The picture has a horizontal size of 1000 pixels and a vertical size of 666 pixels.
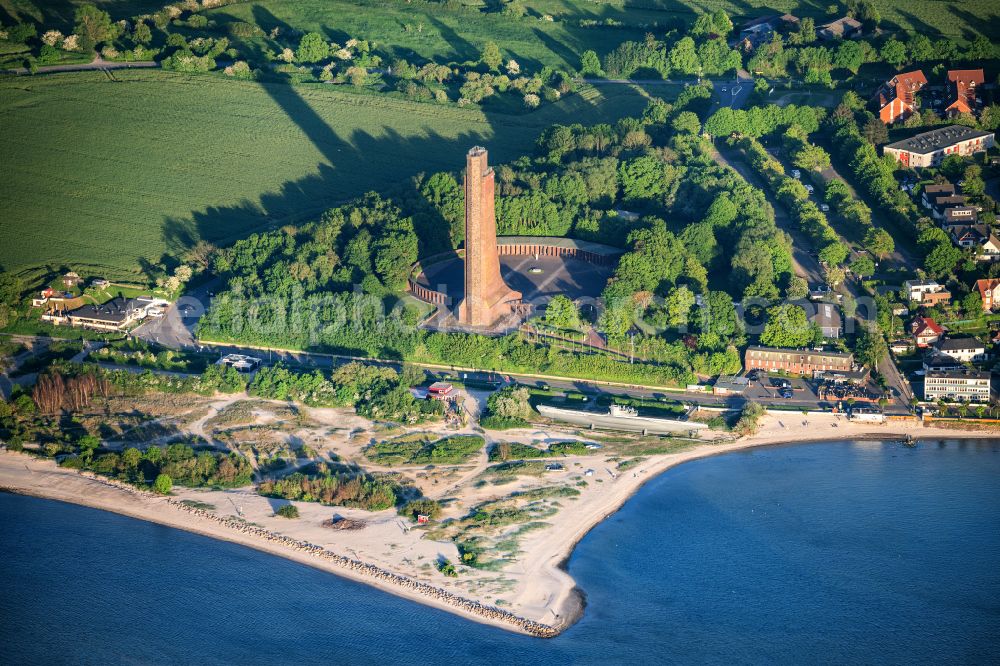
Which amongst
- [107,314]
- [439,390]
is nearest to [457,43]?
[107,314]

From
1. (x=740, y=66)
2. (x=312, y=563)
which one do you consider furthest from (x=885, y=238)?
(x=312, y=563)

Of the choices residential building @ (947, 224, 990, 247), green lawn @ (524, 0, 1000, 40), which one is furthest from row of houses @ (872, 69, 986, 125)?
residential building @ (947, 224, 990, 247)

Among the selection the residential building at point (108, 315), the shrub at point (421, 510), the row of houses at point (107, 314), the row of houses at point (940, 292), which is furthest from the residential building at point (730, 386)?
the residential building at point (108, 315)

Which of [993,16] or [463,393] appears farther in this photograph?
[993,16]

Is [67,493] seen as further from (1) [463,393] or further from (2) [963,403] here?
(2) [963,403]

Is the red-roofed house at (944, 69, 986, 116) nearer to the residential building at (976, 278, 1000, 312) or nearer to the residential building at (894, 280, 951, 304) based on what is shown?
the residential building at (976, 278, 1000, 312)

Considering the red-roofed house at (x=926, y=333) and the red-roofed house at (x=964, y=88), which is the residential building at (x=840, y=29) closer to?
the red-roofed house at (x=964, y=88)
